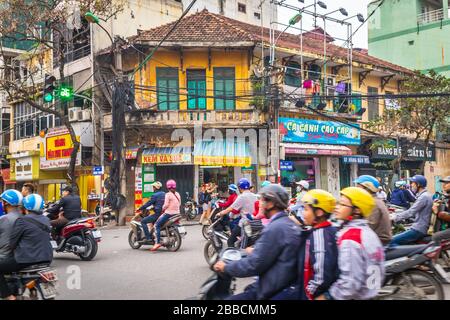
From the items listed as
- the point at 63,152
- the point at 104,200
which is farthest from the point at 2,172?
the point at 104,200

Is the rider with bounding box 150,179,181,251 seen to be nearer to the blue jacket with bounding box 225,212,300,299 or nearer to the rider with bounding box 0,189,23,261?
the rider with bounding box 0,189,23,261

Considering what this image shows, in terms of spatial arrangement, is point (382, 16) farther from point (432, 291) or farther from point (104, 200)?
point (432, 291)

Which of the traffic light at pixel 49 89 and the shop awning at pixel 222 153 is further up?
the traffic light at pixel 49 89

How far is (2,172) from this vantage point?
30.2 m

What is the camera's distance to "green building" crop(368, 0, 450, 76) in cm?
3312

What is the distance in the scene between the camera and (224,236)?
9.04 m

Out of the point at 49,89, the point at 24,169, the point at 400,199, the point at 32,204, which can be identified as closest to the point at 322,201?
the point at 32,204

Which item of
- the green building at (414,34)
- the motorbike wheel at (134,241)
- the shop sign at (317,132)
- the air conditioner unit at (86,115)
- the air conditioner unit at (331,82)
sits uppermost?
the green building at (414,34)

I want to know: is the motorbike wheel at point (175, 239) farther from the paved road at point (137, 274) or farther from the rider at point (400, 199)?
the rider at point (400, 199)

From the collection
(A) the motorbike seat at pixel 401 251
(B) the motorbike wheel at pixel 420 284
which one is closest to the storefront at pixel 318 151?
(A) the motorbike seat at pixel 401 251

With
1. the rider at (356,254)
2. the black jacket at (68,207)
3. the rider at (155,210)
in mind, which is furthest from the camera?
the rider at (155,210)

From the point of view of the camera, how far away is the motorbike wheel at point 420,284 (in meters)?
5.18

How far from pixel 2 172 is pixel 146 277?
83.1 feet
